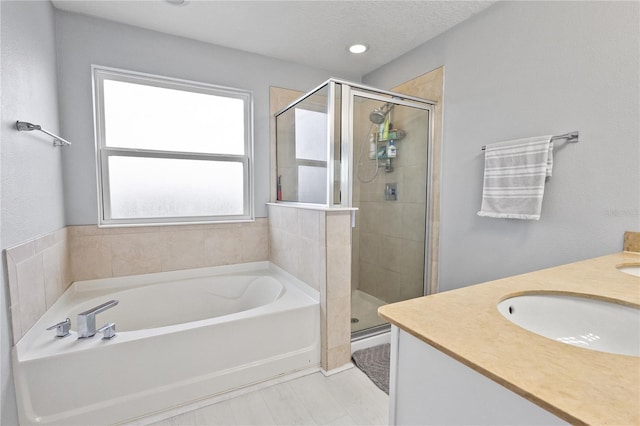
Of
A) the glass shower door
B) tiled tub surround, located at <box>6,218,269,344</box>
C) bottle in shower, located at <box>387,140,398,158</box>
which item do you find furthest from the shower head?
tiled tub surround, located at <box>6,218,269,344</box>

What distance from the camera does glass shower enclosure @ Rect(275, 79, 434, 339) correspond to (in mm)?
2014

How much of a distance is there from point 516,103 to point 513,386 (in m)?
1.92

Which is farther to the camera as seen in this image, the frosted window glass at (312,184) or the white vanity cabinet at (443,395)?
the frosted window glass at (312,184)

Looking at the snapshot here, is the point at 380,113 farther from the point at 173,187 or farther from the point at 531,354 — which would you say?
the point at 531,354

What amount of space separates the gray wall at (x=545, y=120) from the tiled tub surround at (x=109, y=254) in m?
1.82

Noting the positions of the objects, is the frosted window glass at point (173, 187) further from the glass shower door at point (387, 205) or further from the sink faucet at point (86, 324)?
the glass shower door at point (387, 205)

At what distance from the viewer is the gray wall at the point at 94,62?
2021 mm

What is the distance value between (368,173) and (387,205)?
0.37m

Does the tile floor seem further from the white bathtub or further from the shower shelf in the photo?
the shower shelf

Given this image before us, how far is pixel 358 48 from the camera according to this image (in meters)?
2.49

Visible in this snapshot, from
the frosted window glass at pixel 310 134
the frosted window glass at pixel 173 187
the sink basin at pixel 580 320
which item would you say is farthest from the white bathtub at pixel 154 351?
the sink basin at pixel 580 320

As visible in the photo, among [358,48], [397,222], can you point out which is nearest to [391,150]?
[397,222]

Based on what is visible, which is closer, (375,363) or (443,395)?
(443,395)

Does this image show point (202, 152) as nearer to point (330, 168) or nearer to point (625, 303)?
point (330, 168)
